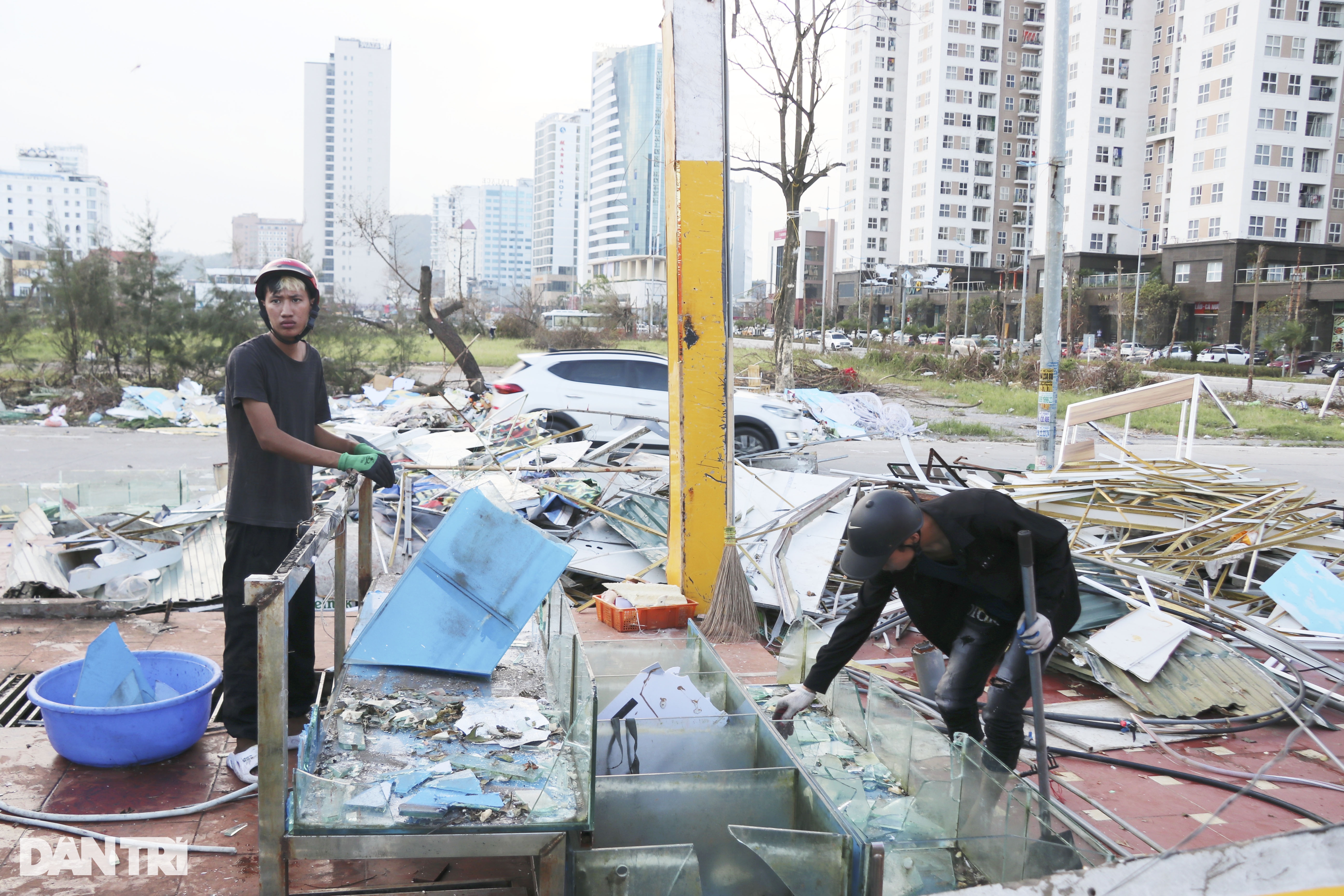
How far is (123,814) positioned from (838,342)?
41.9 m

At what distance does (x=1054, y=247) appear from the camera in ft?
29.4

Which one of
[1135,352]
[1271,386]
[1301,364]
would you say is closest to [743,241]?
[1135,352]

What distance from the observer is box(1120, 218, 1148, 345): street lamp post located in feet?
153

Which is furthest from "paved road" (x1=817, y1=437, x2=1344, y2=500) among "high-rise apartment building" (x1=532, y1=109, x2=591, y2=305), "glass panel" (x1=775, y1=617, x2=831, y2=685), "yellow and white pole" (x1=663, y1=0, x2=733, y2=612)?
"high-rise apartment building" (x1=532, y1=109, x2=591, y2=305)

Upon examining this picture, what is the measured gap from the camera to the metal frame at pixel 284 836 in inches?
86.1

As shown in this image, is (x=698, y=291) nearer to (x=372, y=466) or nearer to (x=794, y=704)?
(x=372, y=466)

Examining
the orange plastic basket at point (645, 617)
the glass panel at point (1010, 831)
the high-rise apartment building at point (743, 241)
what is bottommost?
the orange plastic basket at point (645, 617)

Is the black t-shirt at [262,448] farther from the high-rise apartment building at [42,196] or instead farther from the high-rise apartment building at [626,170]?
the high-rise apartment building at [42,196]

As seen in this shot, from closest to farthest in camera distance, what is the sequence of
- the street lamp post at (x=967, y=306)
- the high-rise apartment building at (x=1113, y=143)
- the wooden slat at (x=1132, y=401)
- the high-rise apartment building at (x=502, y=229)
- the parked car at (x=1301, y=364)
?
the wooden slat at (x=1132, y=401) → the parked car at (x=1301, y=364) → the high-rise apartment building at (x=1113, y=143) → the street lamp post at (x=967, y=306) → the high-rise apartment building at (x=502, y=229)

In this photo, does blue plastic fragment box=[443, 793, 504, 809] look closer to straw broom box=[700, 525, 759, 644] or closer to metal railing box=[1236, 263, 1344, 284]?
straw broom box=[700, 525, 759, 644]

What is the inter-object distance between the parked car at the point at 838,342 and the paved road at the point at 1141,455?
2081cm

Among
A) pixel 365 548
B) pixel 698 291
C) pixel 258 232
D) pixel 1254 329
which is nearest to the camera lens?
pixel 365 548

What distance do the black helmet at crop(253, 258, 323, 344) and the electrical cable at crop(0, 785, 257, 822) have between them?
64.5 inches

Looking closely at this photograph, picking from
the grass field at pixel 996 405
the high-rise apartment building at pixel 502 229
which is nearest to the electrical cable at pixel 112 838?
the grass field at pixel 996 405
